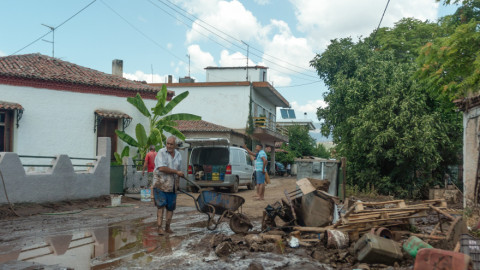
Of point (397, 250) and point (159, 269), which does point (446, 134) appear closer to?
point (397, 250)

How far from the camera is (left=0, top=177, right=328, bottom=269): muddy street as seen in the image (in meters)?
6.18

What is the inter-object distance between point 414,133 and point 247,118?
17.1m

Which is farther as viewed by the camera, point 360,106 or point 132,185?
point 360,106

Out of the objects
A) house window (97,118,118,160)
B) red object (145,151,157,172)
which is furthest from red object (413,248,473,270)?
house window (97,118,118,160)

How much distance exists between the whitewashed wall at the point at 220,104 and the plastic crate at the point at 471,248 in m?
27.5

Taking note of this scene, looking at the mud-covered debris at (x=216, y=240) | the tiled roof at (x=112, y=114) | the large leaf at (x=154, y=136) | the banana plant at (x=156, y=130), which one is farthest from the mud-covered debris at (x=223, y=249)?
the tiled roof at (x=112, y=114)

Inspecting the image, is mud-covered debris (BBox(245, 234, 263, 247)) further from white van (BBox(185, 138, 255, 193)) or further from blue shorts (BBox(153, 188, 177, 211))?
white van (BBox(185, 138, 255, 193))

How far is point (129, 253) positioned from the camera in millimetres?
6797

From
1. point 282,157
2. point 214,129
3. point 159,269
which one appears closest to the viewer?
point 159,269

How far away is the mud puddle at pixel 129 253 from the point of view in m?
6.09

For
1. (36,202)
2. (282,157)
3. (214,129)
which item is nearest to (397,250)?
(36,202)

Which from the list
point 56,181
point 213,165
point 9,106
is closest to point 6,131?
point 9,106

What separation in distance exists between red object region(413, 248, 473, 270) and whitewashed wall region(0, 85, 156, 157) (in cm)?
1635

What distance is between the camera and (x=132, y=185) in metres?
17.0
